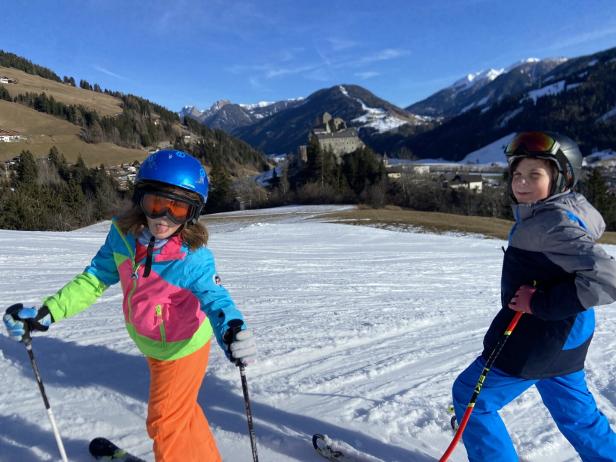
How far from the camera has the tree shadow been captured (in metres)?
2.83

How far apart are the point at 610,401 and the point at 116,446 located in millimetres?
3948

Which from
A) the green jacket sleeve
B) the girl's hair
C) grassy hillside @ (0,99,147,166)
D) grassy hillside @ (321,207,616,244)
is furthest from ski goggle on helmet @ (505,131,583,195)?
grassy hillside @ (0,99,147,166)

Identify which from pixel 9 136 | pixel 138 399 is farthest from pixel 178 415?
pixel 9 136

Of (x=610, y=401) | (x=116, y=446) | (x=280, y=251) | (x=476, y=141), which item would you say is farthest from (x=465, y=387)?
(x=476, y=141)

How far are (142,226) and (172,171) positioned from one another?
0.41 m

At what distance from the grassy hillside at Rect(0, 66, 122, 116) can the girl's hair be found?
139555mm

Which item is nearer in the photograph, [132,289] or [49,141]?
[132,289]

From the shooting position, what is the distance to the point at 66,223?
44938 mm

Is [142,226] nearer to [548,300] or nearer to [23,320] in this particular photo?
[23,320]

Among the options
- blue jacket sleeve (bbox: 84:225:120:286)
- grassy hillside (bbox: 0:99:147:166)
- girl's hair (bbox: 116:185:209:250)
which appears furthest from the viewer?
grassy hillside (bbox: 0:99:147:166)

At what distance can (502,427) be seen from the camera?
230 centimetres

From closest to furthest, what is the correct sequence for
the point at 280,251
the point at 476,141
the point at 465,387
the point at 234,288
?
the point at 465,387
the point at 234,288
the point at 280,251
the point at 476,141

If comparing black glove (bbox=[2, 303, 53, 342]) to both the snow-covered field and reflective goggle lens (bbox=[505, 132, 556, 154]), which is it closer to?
the snow-covered field

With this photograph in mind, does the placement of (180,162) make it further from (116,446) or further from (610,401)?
(610,401)
